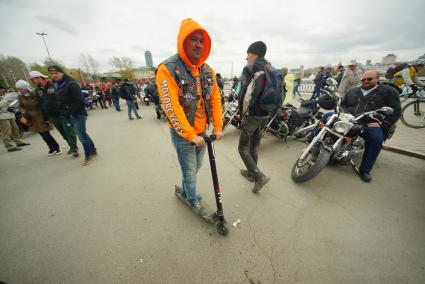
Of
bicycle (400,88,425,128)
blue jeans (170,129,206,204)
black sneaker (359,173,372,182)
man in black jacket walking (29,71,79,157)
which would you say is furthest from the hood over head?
bicycle (400,88,425,128)

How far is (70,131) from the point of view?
371cm

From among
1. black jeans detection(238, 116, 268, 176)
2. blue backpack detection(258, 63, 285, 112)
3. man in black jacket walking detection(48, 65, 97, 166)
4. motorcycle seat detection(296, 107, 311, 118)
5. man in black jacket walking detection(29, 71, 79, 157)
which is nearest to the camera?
blue backpack detection(258, 63, 285, 112)

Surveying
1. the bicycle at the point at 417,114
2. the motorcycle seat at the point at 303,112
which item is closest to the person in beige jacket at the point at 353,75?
the bicycle at the point at 417,114

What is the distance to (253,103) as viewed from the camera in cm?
214

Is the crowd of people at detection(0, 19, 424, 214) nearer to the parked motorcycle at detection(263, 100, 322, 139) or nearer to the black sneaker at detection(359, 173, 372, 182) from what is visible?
the black sneaker at detection(359, 173, 372, 182)

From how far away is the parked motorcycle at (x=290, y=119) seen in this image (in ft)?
13.2

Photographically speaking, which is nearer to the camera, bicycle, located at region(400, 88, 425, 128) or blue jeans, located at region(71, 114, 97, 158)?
blue jeans, located at region(71, 114, 97, 158)

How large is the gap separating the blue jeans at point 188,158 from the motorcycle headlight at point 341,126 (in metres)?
2.08

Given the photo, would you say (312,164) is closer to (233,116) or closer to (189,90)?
(189,90)

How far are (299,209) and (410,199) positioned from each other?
166cm

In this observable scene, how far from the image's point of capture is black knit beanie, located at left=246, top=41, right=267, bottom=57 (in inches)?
81.8

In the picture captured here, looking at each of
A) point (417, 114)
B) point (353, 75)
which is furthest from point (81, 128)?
point (417, 114)

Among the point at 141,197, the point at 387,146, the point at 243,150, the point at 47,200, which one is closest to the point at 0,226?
the point at 47,200

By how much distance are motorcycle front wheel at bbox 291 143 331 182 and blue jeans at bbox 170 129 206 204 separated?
5.53 feet
